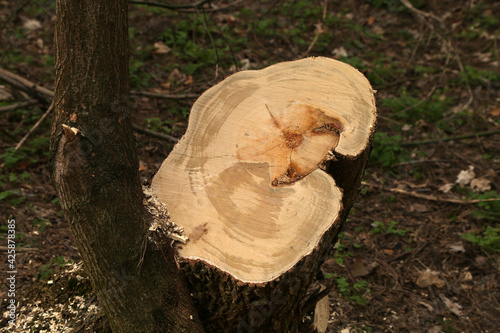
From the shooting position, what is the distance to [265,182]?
1897 millimetres

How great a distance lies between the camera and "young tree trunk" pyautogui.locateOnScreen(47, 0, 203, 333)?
158cm

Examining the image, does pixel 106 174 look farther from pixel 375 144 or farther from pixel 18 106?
pixel 375 144

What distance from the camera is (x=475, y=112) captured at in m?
4.43

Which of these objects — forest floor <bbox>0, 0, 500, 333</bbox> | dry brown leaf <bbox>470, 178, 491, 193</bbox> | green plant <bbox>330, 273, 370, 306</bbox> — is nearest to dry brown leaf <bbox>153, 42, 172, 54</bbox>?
forest floor <bbox>0, 0, 500, 333</bbox>

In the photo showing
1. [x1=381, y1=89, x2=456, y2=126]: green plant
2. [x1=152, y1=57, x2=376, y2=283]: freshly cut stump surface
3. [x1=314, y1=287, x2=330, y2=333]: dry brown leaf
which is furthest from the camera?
[x1=381, y1=89, x2=456, y2=126]: green plant

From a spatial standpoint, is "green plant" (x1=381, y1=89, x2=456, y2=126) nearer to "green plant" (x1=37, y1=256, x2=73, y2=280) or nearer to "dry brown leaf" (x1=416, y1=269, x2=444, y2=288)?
"dry brown leaf" (x1=416, y1=269, x2=444, y2=288)

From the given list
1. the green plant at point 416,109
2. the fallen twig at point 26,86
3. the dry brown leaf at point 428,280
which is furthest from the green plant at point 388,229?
the fallen twig at point 26,86

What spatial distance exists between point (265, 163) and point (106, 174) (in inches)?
27.6

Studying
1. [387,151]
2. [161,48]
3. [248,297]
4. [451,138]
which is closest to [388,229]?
[387,151]

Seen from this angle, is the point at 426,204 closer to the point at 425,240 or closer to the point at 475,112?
the point at 425,240

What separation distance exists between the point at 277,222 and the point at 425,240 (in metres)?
1.94

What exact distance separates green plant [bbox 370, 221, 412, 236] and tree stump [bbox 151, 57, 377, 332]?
1.21 m

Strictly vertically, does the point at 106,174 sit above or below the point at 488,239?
above

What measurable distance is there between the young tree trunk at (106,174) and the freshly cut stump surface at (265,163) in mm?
189
